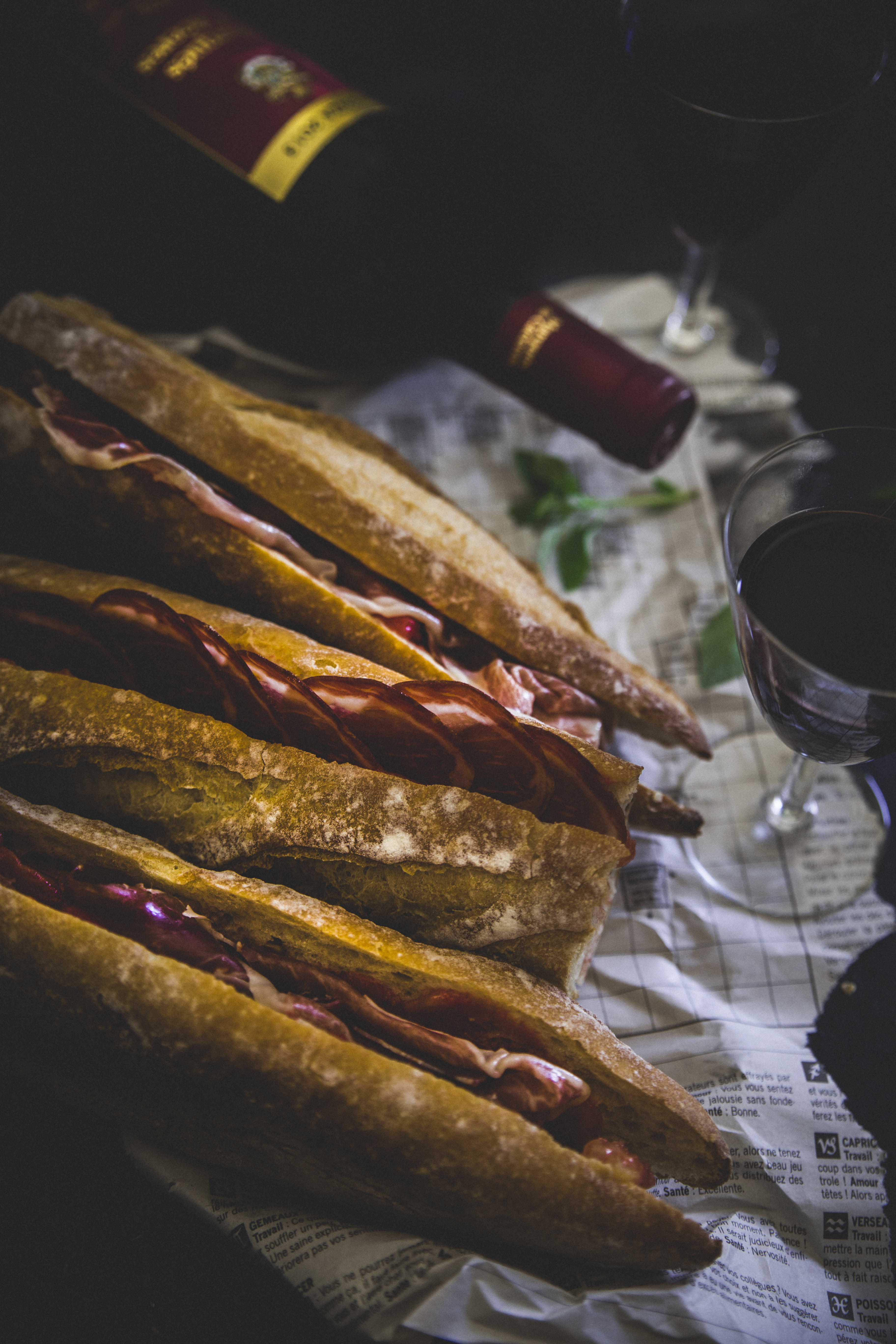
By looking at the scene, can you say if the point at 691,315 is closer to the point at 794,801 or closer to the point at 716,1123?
the point at 794,801

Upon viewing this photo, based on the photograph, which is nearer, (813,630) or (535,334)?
(813,630)

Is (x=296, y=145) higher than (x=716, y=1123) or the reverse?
higher

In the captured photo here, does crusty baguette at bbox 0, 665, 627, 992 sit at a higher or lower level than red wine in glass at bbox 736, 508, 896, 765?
lower

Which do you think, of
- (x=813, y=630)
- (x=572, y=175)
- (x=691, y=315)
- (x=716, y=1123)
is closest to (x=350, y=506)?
(x=813, y=630)

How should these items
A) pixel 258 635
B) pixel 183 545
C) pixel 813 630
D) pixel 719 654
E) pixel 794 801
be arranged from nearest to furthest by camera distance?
pixel 813 630 < pixel 258 635 < pixel 183 545 < pixel 794 801 < pixel 719 654

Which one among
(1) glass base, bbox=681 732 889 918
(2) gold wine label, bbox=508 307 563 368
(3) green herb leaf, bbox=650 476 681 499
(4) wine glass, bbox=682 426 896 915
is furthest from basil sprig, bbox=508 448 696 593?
(4) wine glass, bbox=682 426 896 915

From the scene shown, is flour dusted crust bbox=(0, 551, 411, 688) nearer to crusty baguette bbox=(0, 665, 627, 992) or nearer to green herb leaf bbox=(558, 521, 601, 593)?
crusty baguette bbox=(0, 665, 627, 992)
